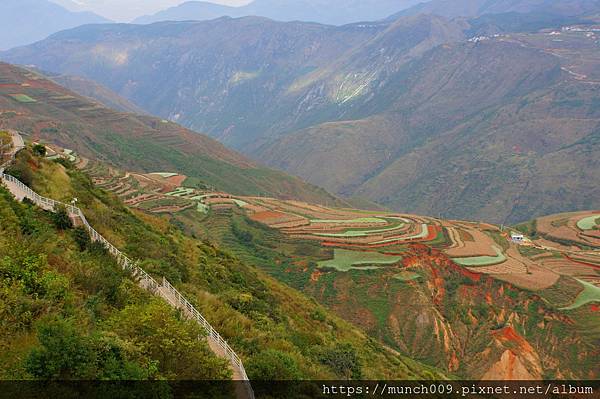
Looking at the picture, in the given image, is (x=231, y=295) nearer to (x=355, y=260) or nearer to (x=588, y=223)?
(x=355, y=260)

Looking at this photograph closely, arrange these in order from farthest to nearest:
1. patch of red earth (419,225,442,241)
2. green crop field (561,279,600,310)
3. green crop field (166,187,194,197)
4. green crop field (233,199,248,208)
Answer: green crop field (166,187,194,197)
green crop field (233,199,248,208)
patch of red earth (419,225,442,241)
green crop field (561,279,600,310)

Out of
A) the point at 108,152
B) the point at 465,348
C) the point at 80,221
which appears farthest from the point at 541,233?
the point at 108,152

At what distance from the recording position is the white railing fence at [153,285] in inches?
653

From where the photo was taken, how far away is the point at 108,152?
148000 mm

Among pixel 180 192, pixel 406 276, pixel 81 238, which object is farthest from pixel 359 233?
pixel 81 238

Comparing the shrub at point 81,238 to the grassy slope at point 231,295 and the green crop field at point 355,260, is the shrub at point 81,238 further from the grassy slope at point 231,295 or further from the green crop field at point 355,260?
the green crop field at point 355,260

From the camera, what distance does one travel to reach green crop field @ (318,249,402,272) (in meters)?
62.4

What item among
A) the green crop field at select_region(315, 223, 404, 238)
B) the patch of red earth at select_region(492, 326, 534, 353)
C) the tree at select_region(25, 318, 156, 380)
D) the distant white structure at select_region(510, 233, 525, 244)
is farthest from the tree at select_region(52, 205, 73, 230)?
the distant white structure at select_region(510, 233, 525, 244)

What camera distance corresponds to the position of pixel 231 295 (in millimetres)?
28594

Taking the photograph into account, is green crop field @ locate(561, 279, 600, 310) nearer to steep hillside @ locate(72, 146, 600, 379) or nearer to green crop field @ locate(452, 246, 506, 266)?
steep hillside @ locate(72, 146, 600, 379)

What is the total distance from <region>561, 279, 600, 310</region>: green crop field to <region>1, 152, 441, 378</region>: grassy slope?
28.1 m

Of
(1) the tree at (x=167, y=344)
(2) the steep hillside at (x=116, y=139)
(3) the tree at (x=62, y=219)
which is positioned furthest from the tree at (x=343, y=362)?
(2) the steep hillside at (x=116, y=139)

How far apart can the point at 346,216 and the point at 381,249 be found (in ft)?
75.6

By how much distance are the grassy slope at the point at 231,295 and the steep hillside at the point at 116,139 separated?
8251 cm
